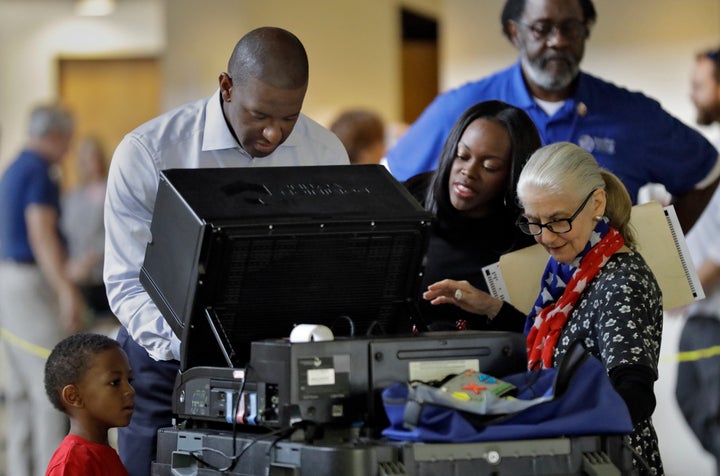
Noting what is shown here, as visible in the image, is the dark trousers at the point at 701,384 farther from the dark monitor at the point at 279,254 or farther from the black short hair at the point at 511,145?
the dark monitor at the point at 279,254

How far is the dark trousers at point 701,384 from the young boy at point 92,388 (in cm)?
293

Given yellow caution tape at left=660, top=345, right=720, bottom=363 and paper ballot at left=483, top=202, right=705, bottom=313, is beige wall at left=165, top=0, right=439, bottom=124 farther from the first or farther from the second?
paper ballot at left=483, top=202, right=705, bottom=313

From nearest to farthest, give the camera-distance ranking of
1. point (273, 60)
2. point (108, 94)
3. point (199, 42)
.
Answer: point (273, 60), point (199, 42), point (108, 94)

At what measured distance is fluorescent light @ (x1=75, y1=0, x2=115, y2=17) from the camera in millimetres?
9812

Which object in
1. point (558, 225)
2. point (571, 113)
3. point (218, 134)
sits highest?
point (571, 113)

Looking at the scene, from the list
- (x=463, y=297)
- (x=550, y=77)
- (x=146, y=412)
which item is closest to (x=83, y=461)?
(x=146, y=412)

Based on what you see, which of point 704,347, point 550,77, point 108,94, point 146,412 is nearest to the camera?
point 146,412

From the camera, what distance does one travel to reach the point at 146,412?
2576 mm

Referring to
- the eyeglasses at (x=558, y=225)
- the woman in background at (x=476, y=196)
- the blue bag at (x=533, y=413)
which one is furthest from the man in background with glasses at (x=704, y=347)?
the blue bag at (x=533, y=413)

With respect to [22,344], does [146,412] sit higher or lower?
lower

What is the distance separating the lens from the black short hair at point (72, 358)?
2.61m

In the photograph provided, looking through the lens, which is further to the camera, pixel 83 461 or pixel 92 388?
pixel 92 388

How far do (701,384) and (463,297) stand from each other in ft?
9.04

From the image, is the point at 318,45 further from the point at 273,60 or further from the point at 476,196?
the point at 273,60
